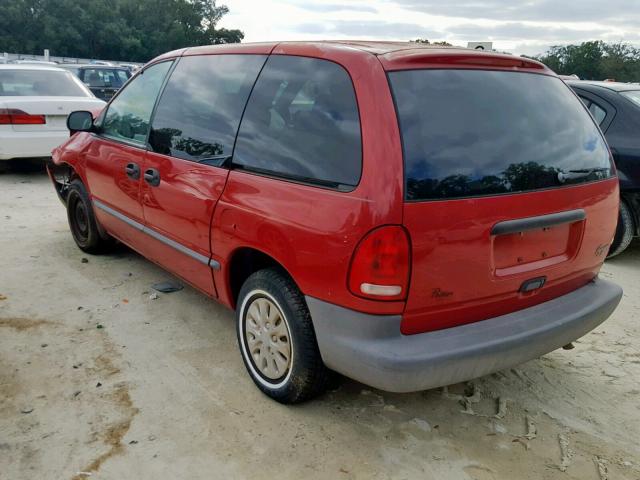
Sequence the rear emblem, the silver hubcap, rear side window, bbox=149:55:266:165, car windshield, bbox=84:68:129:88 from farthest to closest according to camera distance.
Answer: car windshield, bbox=84:68:129:88
rear side window, bbox=149:55:266:165
the silver hubcap
the rear emblem

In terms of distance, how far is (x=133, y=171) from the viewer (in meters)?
3.88

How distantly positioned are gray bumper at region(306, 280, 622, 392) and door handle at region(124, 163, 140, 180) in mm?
1887

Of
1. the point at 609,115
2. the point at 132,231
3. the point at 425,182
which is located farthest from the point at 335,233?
the point at 609,115

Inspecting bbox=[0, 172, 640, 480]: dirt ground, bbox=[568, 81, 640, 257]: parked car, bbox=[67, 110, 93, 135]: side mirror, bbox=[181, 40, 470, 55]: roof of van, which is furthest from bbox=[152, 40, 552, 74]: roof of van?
bbox=[568, 81, 640, 257]: parked car

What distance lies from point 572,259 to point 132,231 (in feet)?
9.63

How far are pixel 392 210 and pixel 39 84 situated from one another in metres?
8.02

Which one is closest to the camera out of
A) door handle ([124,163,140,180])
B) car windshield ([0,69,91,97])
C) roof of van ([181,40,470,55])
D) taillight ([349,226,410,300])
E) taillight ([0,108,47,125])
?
taillight ([349,226,410,300])

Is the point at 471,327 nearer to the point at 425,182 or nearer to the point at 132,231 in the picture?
the point at 425,182

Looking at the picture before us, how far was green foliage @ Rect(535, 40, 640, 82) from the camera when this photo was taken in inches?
2281

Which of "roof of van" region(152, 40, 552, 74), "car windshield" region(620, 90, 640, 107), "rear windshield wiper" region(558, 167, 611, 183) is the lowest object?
"rear windshield wiper" region(558, 167, 611, 183)

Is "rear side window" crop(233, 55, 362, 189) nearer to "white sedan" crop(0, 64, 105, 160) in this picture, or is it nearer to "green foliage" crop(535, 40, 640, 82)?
"white sedan" crop(0, 64, 105, 160)

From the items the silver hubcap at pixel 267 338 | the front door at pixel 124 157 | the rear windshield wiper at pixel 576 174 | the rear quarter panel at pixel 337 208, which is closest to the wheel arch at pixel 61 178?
the front door at pixel 124 157

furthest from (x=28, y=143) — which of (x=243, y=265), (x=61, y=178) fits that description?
(x=243, y=265)

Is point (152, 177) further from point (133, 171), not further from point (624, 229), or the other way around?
point (624, 229)
